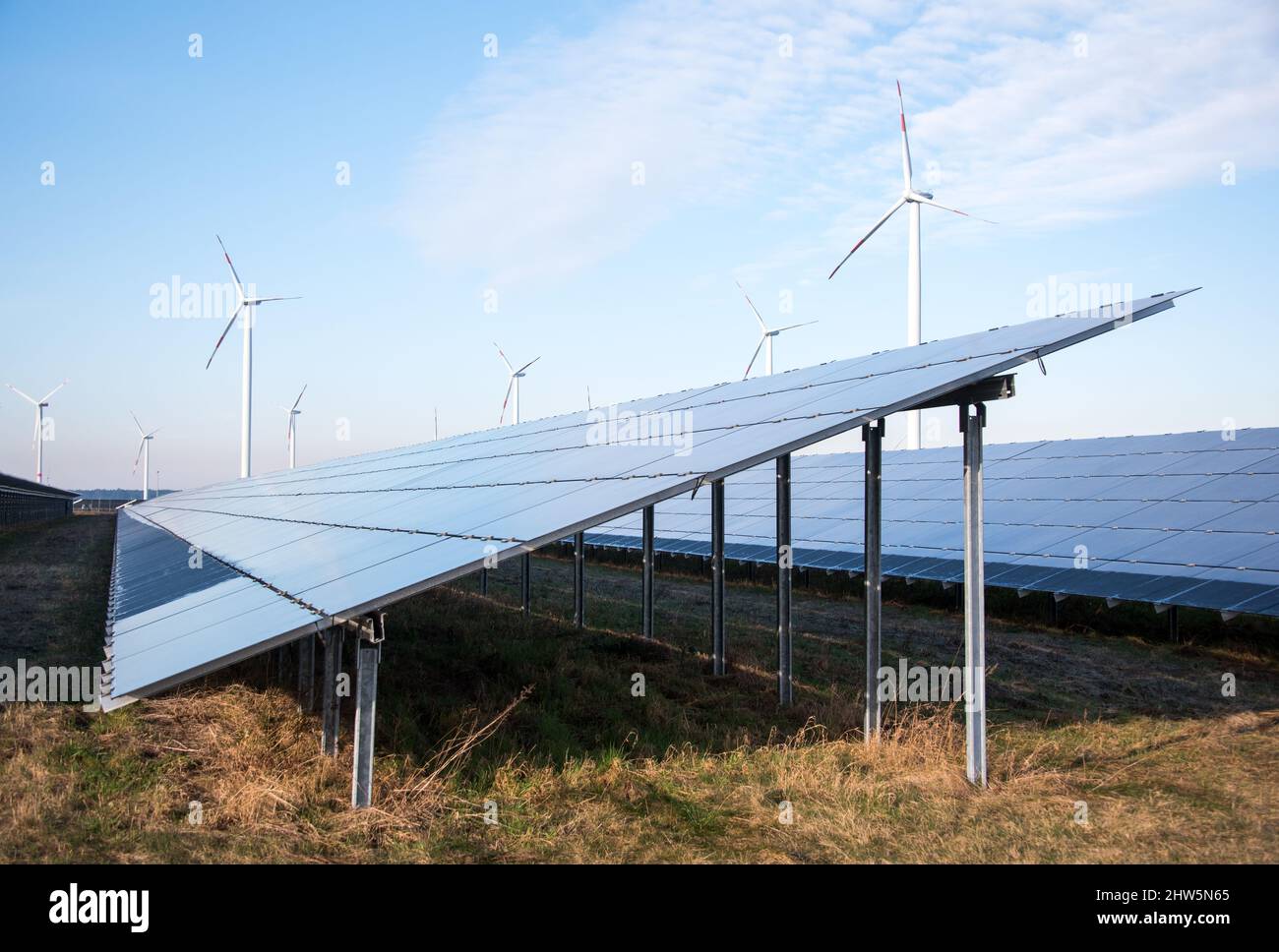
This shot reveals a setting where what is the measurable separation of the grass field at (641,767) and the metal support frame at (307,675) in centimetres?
32

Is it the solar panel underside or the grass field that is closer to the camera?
the grass field

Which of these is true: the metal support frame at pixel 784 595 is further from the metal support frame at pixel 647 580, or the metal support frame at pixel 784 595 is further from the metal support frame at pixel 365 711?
the metal support frame at pixel 365 711

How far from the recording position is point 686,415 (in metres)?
17.6

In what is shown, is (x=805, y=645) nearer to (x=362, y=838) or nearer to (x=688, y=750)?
(x=688, y=750)

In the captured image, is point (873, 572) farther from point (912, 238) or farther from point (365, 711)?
point (912, 238)

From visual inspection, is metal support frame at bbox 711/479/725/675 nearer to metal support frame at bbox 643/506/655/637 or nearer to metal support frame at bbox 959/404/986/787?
metal support frame at bbox 643/506/655/637

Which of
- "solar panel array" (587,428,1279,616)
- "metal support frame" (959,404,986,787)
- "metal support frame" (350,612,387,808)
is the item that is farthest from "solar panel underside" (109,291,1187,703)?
"solar panel array" (587,428,1279,616)

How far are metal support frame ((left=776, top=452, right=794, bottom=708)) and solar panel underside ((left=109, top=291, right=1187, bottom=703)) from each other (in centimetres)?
157

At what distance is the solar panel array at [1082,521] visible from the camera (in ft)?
66.9

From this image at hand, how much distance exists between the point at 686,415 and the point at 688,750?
7.37 m

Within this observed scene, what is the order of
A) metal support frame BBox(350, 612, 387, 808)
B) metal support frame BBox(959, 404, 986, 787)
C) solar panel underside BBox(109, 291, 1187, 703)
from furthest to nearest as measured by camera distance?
metal support frame BBox(959, 404, 986, 787) < solar panel underside BBox(109, 291, 1187, 703) < metal support frame BBox(350, 612, 387, 808)

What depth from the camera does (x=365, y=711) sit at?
8.86 metres

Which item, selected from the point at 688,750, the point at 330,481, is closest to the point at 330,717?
the point at 688,750

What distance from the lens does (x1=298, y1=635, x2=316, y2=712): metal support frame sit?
1244 cm
